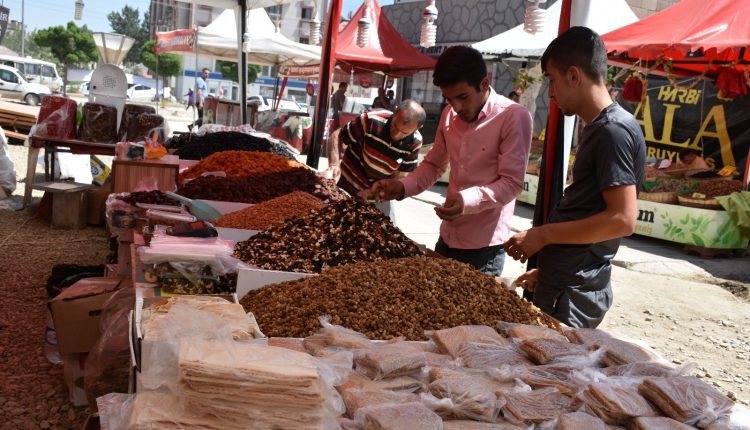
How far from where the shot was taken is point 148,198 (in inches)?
132

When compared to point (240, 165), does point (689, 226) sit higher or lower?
lower

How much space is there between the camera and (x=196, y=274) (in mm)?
2131

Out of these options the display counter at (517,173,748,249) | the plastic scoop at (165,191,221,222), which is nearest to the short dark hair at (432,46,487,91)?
the plastic scoop at (165,191,221,222)

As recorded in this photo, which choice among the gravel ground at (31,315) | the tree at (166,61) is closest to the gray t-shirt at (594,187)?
the gravel ground at (31,315)

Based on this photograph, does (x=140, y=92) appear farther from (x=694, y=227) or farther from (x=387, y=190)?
(x=387, y=190)

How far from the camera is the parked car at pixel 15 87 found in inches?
1016

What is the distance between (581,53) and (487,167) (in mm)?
878

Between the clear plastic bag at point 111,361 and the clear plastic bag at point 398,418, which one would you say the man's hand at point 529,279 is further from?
the clear plastic bag at point 111,361

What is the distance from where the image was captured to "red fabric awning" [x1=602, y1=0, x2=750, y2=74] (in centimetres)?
621

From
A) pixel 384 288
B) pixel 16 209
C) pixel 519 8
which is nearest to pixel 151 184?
pixel 384 288

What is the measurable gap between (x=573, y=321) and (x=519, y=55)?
942 centimetres

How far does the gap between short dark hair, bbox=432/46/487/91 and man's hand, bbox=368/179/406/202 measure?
0.65 meters

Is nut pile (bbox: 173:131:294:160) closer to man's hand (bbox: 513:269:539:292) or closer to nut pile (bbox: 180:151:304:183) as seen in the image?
nut pile (bbox: 180:151:304:183)

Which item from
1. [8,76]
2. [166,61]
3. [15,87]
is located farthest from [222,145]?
[166,61]
